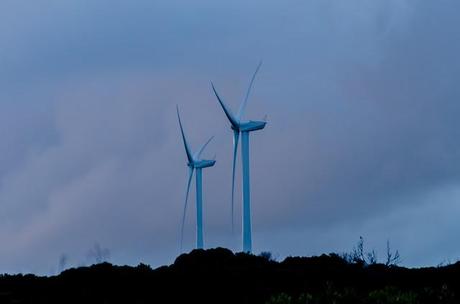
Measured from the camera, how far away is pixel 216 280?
44.2 meters

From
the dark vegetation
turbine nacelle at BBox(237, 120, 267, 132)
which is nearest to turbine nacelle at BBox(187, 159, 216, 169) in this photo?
turbine nacelle at BBox(237, 120, 267, 132)

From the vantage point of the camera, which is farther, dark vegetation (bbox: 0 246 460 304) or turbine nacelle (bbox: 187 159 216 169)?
turbine nacelle (bbox: 187 159 216 169)

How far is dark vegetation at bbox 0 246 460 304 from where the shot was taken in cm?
4306

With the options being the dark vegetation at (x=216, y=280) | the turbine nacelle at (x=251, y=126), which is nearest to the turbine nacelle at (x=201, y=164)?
the turbine nacelle at (x=251, y=126)

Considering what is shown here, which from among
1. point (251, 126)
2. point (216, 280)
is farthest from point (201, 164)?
point (216, 280)

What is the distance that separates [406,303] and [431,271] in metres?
17.6

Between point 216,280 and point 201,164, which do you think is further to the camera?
point 201,164

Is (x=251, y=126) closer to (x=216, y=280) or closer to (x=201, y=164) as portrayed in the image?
(x=201, y=164)

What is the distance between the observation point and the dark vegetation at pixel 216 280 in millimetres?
43062

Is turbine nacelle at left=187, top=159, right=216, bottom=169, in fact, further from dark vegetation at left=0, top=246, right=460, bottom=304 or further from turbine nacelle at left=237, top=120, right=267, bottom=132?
dark vegetation at left=0, top=246, right=460, bottom=304

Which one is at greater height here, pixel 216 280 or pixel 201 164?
pixel 201 164

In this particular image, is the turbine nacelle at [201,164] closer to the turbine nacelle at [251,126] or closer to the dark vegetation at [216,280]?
the turbine nacelle at [251,126]

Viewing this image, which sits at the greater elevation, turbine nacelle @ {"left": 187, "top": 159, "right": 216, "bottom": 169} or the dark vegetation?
turbine nacelle @ {"left": 187, "top": 159, "right": 216, "bottom": 169}

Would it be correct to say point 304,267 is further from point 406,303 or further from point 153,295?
point 406,303
